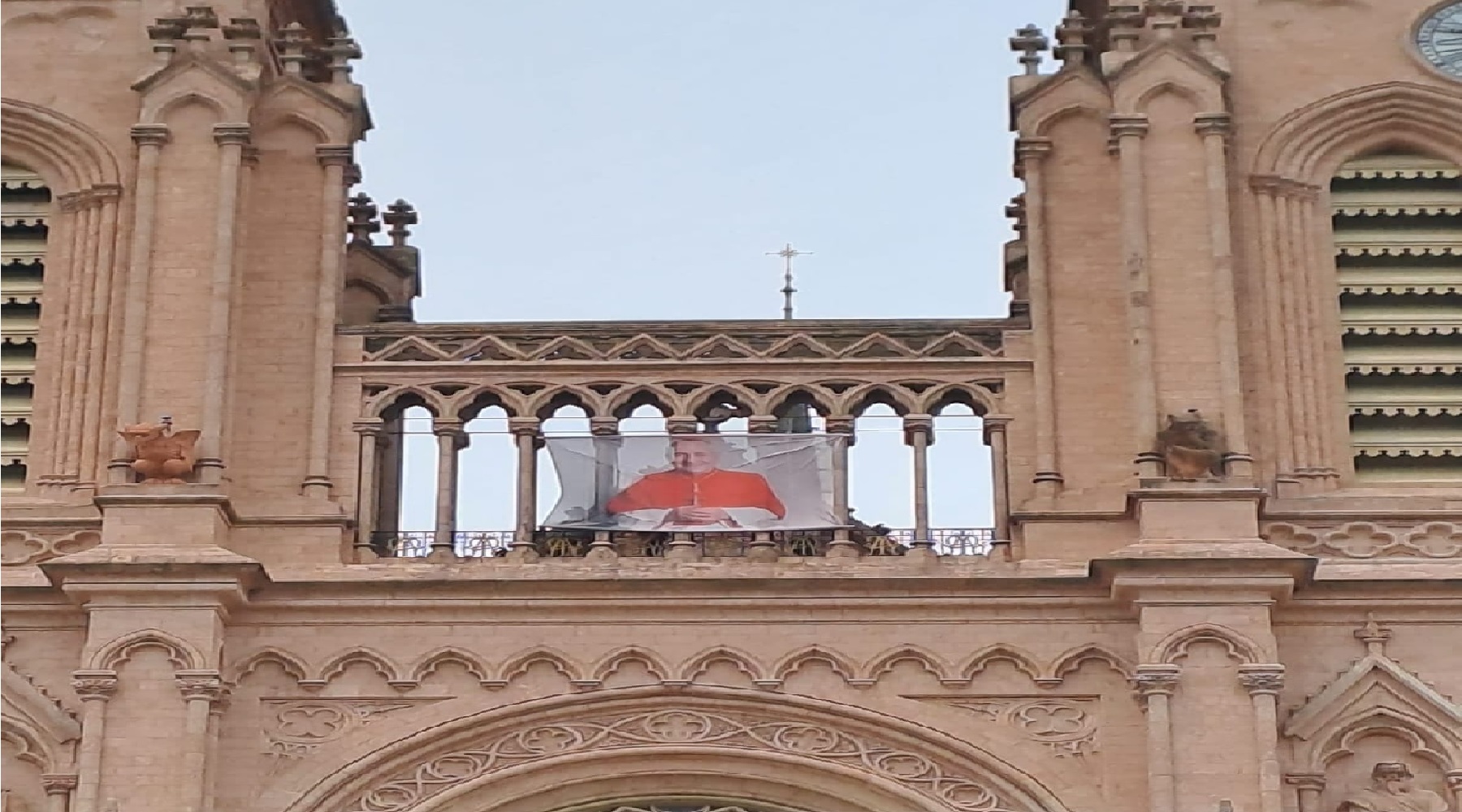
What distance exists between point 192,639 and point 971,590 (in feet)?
19.8

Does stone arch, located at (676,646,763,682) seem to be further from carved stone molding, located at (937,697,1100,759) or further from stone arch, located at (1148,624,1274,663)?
stone arch, located at (1148,624,1274,663)

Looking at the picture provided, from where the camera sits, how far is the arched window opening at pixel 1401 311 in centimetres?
2997

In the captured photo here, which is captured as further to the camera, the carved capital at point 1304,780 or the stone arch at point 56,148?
the stone arch at point 56,148

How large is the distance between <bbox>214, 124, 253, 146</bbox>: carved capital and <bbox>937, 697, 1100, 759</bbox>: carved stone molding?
25.1 feet

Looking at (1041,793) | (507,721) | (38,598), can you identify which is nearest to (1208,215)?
(1041,793)

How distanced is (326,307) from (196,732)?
13.9 feet

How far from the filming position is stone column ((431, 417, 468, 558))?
29359 millimetres

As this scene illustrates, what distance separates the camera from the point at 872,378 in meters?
30.0

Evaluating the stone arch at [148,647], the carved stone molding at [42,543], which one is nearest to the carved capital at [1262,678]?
the stone arch at [148,647]

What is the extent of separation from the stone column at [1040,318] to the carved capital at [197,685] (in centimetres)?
671

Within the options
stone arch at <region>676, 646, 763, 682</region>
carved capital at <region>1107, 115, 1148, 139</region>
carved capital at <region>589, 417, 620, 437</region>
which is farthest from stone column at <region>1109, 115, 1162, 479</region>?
carved capital at <region>589, 417, 620, 437</region>

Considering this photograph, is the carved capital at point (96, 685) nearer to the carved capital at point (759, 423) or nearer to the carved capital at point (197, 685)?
the carved capital at point (197, 685)

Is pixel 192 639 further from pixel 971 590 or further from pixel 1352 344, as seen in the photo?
pixel 1352 344

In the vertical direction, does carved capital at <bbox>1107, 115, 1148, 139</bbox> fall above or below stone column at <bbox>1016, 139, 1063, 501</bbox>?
above
